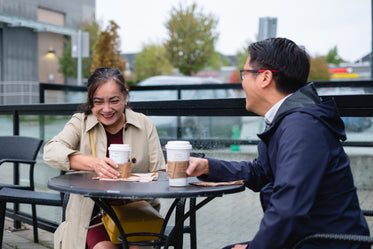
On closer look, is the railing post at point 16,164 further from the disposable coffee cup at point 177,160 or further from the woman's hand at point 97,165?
the disposable coffee cup at point 177,160

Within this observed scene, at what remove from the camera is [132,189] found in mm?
2172

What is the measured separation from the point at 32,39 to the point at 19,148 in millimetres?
26261

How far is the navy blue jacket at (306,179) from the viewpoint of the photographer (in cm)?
167

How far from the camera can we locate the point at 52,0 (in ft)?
101

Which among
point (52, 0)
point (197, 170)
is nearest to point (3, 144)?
point (197, 170)

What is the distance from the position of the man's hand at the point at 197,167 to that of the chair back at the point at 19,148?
8.85 feet

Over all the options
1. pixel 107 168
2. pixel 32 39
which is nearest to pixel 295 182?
pixel 107 168

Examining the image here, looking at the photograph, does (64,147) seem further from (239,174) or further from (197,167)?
(239,174)

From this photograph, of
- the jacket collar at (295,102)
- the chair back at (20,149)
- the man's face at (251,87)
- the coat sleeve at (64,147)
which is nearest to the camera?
the jacket collar at (295,102)

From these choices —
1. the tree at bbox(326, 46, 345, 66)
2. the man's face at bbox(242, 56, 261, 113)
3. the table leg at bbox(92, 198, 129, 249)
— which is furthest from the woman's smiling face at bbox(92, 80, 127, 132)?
the tree at bbox(326, 46, 345, 66)

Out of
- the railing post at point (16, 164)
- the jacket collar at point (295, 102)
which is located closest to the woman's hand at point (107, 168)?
the jacket collar at point (295, 102)

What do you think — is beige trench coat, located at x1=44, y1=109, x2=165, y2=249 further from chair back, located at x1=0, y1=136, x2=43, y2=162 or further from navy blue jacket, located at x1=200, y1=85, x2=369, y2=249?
chair back, located at x1=0, y1=136, x2=43, y2=162

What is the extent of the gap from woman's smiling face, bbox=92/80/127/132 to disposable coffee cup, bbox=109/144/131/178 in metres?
0.53

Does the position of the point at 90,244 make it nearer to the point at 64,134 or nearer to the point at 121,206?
the point at 121,206
